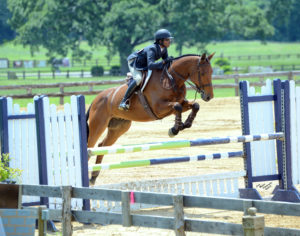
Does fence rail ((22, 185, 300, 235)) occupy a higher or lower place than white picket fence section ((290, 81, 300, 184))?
lower

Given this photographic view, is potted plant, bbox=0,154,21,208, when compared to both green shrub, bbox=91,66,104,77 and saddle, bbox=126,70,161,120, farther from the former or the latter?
green shrub, bbox=91,66,104,77

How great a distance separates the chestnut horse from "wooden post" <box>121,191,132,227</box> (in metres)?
2.66

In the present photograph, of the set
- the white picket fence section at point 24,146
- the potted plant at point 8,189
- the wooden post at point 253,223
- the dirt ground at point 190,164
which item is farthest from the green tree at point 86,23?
the wooden post at point 253,223

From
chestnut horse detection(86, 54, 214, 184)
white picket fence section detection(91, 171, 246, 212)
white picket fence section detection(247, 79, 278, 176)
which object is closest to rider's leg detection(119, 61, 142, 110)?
chestnut horse detection(86, 54, 214, 184)

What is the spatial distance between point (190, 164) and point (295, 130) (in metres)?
2.90

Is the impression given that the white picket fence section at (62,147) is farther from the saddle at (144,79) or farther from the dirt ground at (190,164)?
the saddle at (144,79)

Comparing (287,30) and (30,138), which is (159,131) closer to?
(30,138)

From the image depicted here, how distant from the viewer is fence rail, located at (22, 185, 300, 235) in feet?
16.1

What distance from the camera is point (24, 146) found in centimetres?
685

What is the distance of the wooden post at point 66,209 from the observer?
596 cm

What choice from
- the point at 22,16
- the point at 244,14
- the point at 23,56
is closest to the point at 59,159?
the point at 22,16

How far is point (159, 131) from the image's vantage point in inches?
589

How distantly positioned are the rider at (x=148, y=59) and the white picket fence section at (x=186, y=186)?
1.76m

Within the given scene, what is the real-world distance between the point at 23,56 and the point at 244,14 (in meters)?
33.3
